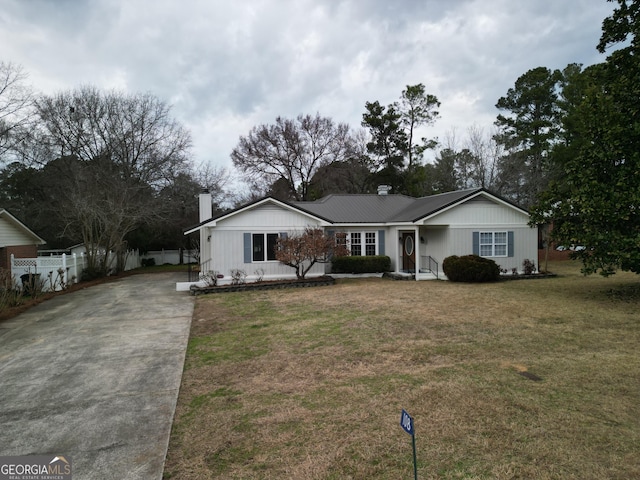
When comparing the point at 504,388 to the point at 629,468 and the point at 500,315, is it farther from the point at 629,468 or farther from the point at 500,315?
the point at 500,315

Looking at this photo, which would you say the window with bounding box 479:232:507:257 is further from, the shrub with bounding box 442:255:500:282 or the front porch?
the front porch

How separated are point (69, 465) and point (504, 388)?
5.05 m

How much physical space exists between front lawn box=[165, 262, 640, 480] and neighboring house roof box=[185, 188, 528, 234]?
7337mm

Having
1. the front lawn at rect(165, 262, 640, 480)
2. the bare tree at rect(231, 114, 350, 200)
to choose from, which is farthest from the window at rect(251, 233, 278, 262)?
the bare tree at rect(231, 114, 350, 200)

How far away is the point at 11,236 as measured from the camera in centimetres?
1727

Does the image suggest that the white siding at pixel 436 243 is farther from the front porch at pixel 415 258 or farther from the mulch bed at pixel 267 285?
the mulch bed at pixel 267 285

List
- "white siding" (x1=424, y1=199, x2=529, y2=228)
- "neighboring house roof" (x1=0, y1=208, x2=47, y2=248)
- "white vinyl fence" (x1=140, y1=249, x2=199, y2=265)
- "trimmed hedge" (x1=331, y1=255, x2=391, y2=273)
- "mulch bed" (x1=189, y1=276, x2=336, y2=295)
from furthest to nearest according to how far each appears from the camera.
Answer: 1. "white vinyl fence" (x1=140, y1=249, x2=199, y2=265)
2. "trimmed hedge" (x1=331, y1=255, x2=391, y2=273)
3. "white siding" (x1=424, y1=199, x2=529, y2=228)
4. "neighboring house roof" (x1=0, y1=208, x2=47, y2=248)
5. "mulch bed" (x1=189, y1=276, x2=336, y2=295)

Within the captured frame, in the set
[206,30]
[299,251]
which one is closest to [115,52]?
[206,30]

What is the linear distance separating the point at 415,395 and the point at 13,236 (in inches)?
780

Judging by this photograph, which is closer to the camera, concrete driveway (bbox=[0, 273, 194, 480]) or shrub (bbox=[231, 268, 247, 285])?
concrete driveway (bbox=[0, 273, 194, 480])

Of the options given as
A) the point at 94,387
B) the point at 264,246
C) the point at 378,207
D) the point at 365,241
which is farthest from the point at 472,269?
the point at 94,387

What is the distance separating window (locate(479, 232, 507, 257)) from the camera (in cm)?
1731

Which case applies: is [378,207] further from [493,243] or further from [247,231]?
[247,231]

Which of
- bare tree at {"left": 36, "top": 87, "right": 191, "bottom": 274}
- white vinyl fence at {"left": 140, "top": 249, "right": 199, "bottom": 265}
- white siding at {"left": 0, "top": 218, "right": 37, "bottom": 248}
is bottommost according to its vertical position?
white vinyl fence at {"left": 140, "top": 249, "right": 199, "bottom": 265}
